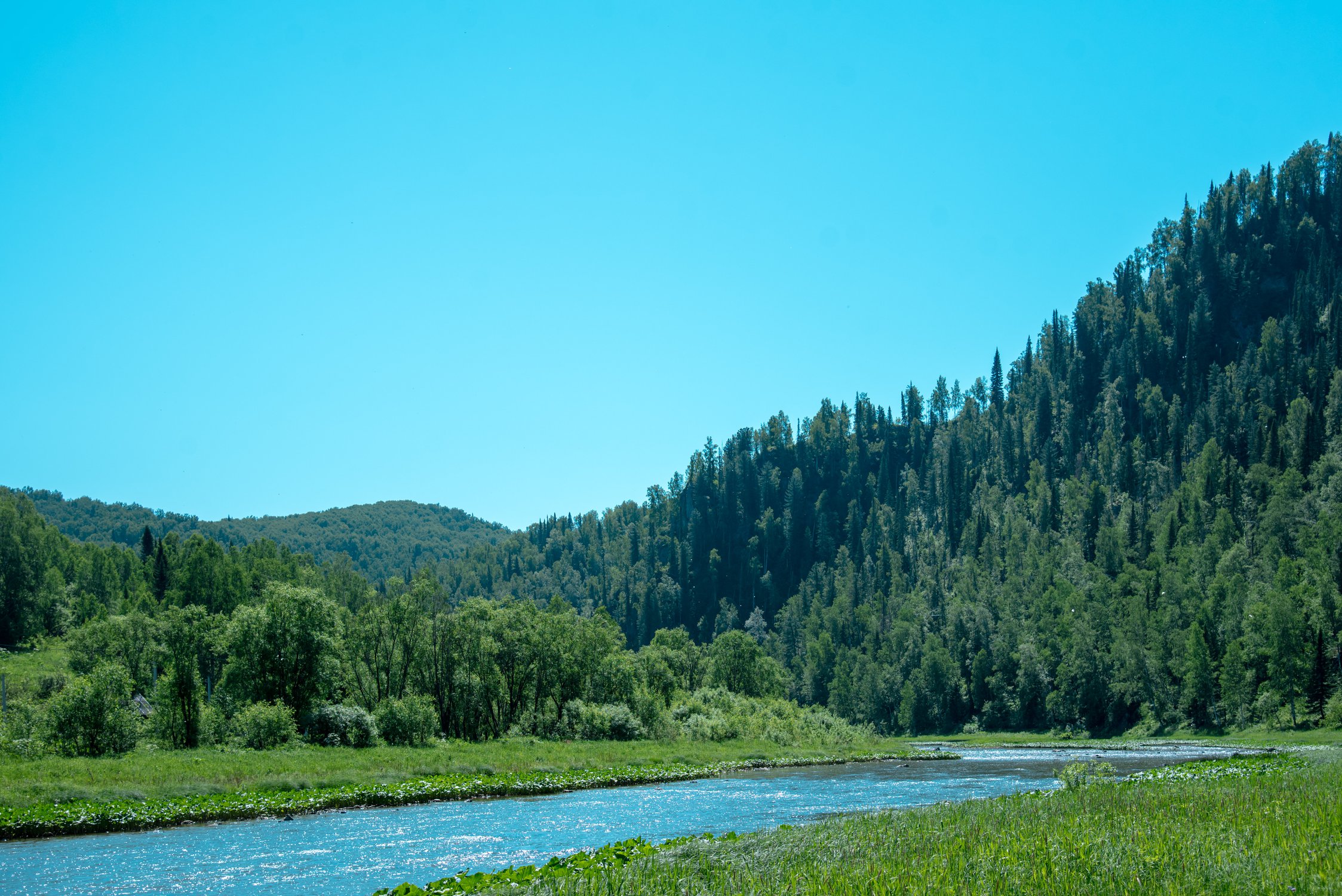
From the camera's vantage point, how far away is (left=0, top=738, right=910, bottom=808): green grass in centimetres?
4166

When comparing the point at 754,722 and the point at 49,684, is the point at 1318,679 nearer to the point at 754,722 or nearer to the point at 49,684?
the point at 754,722

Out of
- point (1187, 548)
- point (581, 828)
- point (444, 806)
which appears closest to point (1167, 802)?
point (581, 828)

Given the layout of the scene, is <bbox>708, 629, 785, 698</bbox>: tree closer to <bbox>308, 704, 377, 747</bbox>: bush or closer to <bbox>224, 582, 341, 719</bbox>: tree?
<bbox>308, 704, 377, 747</bbox>: bush

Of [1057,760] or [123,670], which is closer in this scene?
[123,670]

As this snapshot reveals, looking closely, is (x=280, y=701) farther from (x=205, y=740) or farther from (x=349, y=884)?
(x=349, y=884)

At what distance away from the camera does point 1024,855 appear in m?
18.3

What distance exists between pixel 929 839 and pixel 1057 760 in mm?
60105

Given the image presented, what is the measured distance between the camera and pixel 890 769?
69.1 metres

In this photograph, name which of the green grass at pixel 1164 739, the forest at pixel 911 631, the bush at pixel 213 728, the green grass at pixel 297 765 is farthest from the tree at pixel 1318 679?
the bush at pixel 213 728

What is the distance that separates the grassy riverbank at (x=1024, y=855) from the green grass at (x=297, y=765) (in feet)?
95.9

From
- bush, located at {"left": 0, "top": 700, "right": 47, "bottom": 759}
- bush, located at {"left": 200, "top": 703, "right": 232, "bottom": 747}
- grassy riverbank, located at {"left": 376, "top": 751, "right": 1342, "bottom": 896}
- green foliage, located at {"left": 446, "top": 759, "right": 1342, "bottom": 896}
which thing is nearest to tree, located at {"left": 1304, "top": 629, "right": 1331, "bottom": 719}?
grassy riverbank, located at {"left": 376, "top": 751, "right": 1342, "bottom": 896}

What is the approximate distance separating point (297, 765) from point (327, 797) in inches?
384

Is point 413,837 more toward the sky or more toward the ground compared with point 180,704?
more toward the ground

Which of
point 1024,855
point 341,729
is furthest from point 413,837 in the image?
point 341,729
